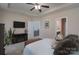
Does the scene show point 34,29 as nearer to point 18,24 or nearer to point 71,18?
point 18,24

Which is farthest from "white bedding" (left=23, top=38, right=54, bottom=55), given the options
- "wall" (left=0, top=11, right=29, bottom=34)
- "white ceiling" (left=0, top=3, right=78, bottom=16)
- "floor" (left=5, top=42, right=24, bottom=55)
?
"white ceiling" (left=0, top=3, right=78, bottom=16)

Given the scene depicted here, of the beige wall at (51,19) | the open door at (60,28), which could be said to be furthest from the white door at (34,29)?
the open door at (60,28)

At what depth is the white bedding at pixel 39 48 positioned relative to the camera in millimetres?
1660

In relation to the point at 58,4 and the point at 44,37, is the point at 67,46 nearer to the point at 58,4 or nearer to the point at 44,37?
the point at 44,37

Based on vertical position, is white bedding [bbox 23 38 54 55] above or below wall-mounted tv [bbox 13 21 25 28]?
below

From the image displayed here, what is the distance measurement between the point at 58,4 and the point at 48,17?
23cm

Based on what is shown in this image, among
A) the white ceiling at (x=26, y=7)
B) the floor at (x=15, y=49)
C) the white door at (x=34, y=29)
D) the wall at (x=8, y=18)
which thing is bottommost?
the floor at (x=15, y=49)

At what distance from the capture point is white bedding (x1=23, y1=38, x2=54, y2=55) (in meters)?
1.66

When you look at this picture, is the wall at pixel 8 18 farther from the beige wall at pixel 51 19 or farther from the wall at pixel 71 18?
the wall at pixel 71 18

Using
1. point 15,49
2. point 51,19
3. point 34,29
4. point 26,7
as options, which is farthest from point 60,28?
point 15,49

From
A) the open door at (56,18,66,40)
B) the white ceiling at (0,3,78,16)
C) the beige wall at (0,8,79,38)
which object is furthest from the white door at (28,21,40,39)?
the open door at (56,18,66,40)

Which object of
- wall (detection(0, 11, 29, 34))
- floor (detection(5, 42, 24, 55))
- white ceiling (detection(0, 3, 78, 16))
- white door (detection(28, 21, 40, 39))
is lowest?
floor (detection(5, 42, 24, 55))

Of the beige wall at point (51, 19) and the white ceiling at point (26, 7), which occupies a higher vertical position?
the white ceiling at point (26, 7)

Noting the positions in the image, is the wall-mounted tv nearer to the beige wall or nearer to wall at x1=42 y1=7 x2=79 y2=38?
the beige wall
